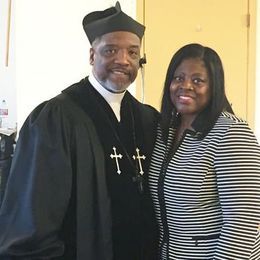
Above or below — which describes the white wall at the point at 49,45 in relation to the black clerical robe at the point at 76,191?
above

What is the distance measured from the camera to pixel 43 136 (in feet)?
5.08

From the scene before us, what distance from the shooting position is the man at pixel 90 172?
1.52 m

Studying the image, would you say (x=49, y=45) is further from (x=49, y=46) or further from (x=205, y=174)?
(x=205, y=174)

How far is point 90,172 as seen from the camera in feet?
5.23

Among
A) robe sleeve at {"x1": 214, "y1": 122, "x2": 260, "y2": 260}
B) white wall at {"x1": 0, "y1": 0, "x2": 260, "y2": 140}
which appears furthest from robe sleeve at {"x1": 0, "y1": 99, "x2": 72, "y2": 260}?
white wall at {"x1": 0, "y1": 0, "x2": 260, "y2": 140}

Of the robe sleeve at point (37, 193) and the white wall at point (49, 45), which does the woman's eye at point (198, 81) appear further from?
the white wall at point (49, 45)

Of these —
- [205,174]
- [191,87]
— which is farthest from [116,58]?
[205,174]

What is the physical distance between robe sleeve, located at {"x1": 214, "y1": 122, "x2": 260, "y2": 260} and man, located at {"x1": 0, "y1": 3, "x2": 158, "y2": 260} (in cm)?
38

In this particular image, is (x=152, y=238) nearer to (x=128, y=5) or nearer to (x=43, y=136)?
(x=43, y=136)

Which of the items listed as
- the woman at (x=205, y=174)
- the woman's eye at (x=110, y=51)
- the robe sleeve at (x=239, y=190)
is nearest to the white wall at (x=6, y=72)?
the woman's eye at (x=110, y=51)

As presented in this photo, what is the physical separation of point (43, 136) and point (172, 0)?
165 centimetres

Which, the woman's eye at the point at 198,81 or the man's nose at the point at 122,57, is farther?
the man's nose at the point at 122,57

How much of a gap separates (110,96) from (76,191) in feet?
1.48

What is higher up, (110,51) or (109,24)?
(109,24)
